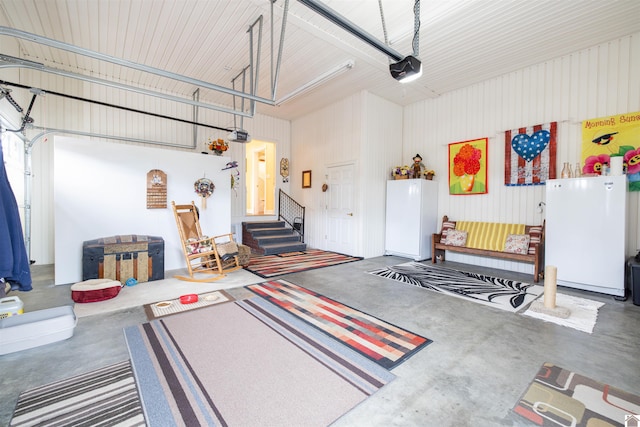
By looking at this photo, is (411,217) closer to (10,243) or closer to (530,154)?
(530,154)

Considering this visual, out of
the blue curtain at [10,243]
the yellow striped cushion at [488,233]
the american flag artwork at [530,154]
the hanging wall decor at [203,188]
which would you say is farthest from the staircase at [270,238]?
the american flag artwork at [530,154]

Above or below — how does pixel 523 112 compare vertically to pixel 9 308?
above

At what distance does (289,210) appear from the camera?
8.69 metres

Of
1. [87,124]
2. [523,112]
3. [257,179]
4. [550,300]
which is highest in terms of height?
[523,112]

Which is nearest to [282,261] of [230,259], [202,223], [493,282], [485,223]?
[230,259]

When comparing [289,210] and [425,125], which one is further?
[289,210]

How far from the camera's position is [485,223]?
5.69 meters

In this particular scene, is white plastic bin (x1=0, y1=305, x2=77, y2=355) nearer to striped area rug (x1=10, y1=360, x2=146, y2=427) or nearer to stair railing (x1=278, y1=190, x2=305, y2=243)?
striped area rug (x1=10, y1=360, x2=146, y2=427)

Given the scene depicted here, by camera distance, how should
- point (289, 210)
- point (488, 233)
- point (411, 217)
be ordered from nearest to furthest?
point (488, 233)
point (411, 217)
point (289, 210)

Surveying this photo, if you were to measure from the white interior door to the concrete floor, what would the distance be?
318 centimetres

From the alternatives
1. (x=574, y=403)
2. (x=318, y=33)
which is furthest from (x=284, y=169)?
(x=574, y=403)

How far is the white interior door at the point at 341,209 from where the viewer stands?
6.75 meters

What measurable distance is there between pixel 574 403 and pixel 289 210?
757 cm

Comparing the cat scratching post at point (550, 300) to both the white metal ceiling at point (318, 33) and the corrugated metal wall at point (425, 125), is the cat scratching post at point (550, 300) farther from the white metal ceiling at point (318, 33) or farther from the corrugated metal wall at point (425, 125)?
the white metal ceiling at point (318, 33)
